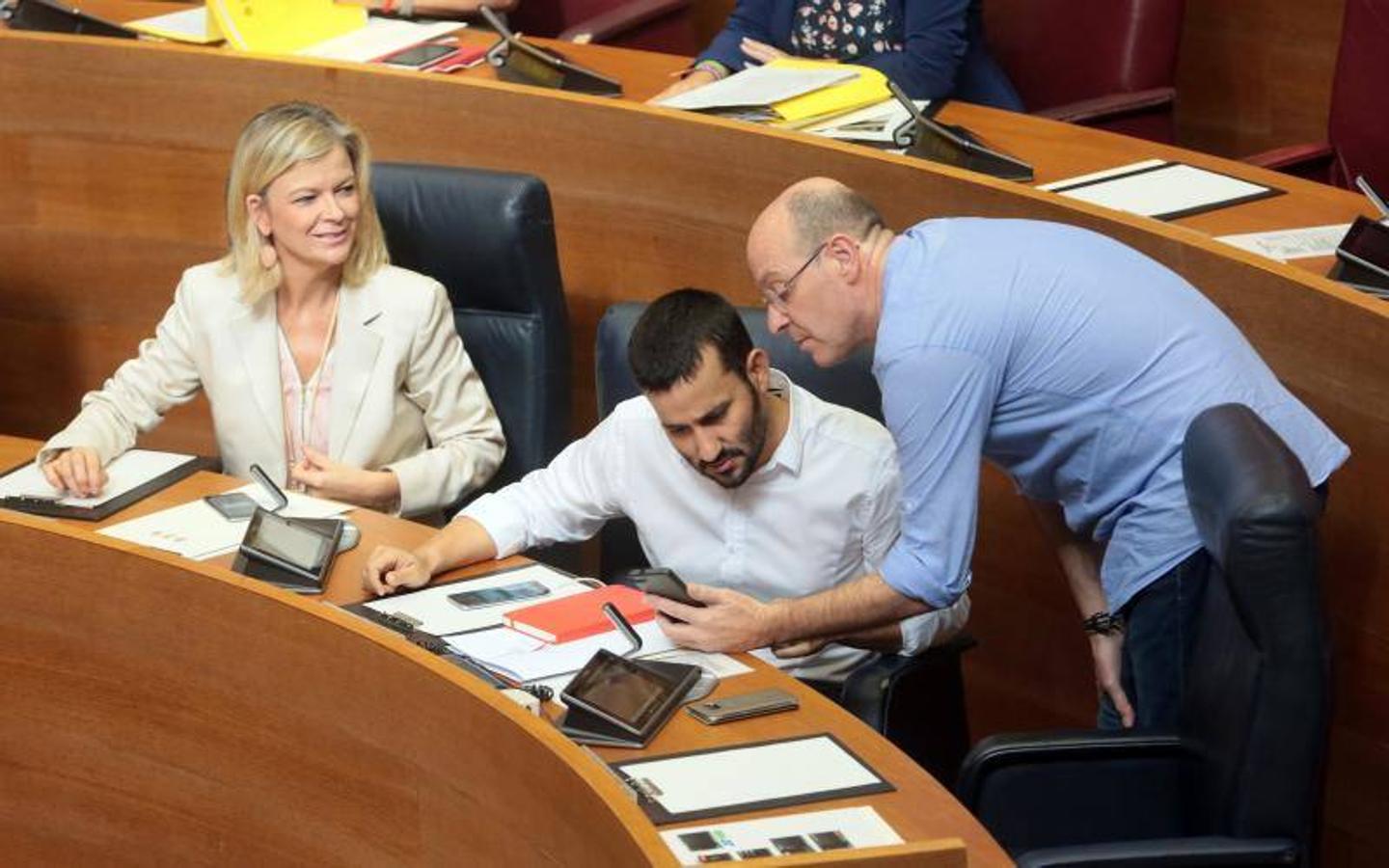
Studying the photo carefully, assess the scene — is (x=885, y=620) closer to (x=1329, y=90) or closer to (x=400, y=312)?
(x=400, y=312)

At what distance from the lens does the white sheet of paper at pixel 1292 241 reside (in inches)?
125

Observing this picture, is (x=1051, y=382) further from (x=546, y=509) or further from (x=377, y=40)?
(x=377, y=40)

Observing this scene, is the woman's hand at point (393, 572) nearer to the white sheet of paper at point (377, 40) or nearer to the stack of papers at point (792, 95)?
the stack of papers at point (792, 95)

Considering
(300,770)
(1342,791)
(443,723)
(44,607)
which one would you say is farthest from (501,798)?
(1342,791)

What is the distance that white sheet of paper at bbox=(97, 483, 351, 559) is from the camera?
3.04 meters

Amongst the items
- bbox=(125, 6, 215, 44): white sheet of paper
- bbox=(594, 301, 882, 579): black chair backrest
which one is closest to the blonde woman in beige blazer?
bbox=(594, 301, 882, 579): black chair backrest

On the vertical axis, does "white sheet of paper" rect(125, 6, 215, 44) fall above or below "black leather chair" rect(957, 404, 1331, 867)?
above

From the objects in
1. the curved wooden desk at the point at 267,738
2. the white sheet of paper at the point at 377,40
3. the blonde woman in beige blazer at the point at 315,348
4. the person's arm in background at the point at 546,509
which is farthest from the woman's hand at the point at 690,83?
the curved wooden desk at the point at 267,738

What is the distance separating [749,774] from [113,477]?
136 cm

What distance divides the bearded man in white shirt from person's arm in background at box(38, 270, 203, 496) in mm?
704

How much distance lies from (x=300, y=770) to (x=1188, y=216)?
1.58 meters

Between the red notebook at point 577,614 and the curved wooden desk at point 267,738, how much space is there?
0.72ft

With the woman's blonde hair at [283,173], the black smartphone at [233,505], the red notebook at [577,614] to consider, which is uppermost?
the woman's blonde hair at [283,173]

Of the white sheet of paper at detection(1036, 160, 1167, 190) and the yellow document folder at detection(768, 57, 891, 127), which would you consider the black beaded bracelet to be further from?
the yellow document folder at detection(768, 57, 891, 127)
